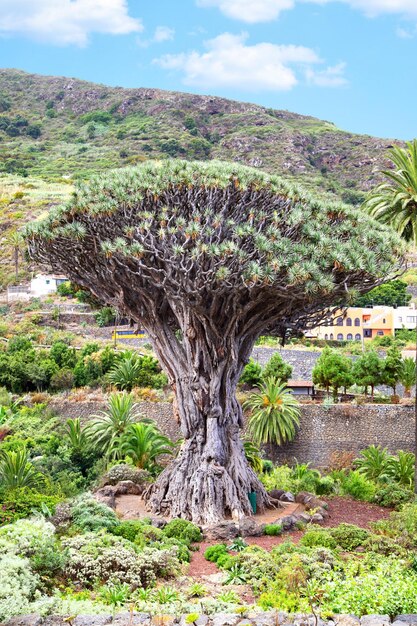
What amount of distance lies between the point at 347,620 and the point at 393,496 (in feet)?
34.0

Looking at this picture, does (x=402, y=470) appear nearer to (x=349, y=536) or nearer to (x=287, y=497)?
(x=287, y=497)

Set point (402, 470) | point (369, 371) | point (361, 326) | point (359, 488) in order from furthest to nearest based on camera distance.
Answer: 1. point (361, 326)
2. point (369, 371)
3. point (402, 470)
4. point (359, 488)

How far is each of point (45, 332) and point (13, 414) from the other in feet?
46.6

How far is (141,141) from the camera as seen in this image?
87.4 meters

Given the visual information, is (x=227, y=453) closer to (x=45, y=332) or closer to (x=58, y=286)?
(x=45, y=332)

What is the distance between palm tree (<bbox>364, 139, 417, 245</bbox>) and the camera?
17312 millimetres

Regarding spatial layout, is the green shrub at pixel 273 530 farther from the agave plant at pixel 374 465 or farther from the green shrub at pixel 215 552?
the agave plant at pixel 374 465

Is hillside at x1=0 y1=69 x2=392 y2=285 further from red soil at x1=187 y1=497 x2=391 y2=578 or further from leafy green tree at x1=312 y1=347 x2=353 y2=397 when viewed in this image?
red soil at x1=187 y1=497 x2=391 y2=578

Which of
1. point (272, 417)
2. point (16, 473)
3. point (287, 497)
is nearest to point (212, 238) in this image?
point (287, 497)

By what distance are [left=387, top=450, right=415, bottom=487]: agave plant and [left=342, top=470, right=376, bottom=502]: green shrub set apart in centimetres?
133

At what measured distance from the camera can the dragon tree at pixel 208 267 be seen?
1489cm

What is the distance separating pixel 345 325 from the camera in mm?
46094

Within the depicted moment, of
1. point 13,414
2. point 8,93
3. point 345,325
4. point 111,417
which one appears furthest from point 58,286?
point 8,93

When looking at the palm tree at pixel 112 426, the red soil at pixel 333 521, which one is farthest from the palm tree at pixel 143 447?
the red soil at pixel 333 521
